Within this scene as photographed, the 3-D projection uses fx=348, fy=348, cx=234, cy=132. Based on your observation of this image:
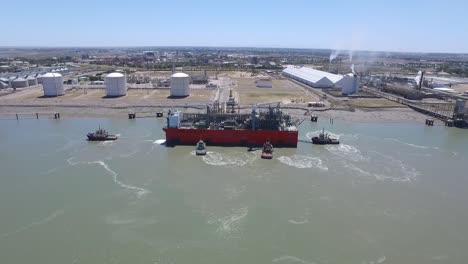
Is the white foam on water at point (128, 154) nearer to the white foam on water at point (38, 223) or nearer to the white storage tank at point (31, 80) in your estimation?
the white foam on water at point (38, 223)

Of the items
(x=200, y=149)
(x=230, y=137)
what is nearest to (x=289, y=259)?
(x=200, y=149)

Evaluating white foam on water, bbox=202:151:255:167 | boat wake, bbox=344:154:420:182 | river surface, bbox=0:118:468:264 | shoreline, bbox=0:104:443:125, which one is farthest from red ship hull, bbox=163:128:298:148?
shoreline, bbox=0:104:443:125

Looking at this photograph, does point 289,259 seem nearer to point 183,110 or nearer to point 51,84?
point 183,110

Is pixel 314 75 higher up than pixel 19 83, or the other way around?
pixel 314 75

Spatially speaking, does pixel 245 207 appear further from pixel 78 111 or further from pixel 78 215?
pixel 78 111

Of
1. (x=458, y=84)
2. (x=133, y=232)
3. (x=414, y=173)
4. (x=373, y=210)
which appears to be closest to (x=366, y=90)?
(x=458, y=84)
